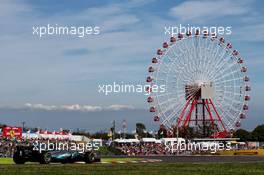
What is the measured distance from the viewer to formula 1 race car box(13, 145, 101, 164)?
4012 cm

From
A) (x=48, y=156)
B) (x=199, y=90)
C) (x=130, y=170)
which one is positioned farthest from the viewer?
(x=199, y=90)

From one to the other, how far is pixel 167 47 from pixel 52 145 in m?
30.6

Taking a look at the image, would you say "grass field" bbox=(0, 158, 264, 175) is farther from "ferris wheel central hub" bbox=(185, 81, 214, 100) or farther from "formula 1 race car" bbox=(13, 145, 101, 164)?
"ferris wheel central hub" bbox=(185, 81, 214, 100)

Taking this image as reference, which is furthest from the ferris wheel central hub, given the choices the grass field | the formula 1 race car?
the grass field

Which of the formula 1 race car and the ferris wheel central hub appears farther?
the ferris wheel central hub

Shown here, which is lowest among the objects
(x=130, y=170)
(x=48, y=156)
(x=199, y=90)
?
(x=130, y=170)

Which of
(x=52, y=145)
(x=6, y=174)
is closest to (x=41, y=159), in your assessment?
(x=6, y=174)

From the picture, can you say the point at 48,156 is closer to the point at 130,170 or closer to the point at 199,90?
the point at 130,170

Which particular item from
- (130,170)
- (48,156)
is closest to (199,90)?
(48,156)

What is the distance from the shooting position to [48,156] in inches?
1577

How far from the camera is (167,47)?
9406 centimetres

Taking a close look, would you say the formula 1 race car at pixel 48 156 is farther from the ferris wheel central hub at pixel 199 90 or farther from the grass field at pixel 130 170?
the ferris wheel central hub at pixel 199 90

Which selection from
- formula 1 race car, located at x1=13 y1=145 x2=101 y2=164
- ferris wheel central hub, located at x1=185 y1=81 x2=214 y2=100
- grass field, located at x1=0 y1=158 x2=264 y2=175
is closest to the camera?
grass field, located at x1=0 y1=158 x2=264 y2=175

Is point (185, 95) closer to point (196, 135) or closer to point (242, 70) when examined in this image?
point (242, 70)
